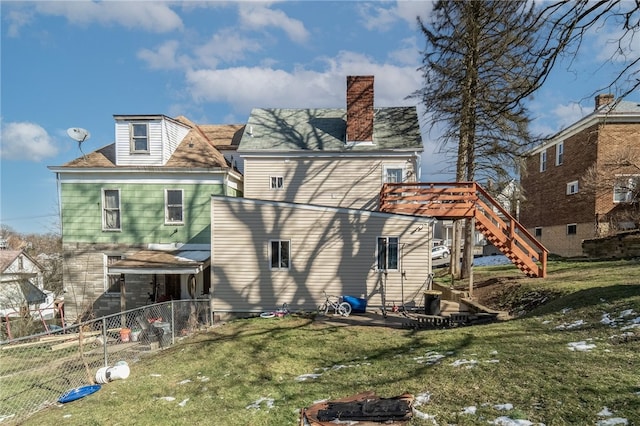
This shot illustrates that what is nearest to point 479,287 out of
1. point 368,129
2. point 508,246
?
point 508,246

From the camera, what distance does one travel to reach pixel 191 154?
15719 mm

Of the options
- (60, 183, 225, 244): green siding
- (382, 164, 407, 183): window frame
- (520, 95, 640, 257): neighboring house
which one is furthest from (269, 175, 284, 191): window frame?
(520, 95, 640, 257): neighboring house

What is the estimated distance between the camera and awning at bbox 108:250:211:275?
12078 millimetres

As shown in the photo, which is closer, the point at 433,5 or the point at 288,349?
the point at 288,349

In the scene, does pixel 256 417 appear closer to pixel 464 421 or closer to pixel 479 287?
pixel 464 421

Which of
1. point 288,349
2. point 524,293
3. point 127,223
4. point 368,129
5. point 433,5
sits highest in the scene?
point 433,5

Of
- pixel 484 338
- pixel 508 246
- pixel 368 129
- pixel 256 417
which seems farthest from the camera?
pixel 368 129

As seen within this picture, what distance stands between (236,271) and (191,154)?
6525 millimetres

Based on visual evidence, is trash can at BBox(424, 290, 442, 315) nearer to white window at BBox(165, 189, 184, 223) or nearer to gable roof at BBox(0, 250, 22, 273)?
white window at BBox(165, 189, 184, 223)

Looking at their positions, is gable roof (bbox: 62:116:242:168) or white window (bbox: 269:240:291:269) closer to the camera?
Result: white window (bbox: 269:240:291:269)

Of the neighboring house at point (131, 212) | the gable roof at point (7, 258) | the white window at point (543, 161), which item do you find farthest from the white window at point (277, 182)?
the gable roof at point (7, 258)

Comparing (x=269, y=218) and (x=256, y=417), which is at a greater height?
(x=269, y=218)

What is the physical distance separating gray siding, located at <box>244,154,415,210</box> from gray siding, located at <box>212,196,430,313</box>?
3411 millimetres

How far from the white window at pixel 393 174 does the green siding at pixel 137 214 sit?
7601 millimetres
